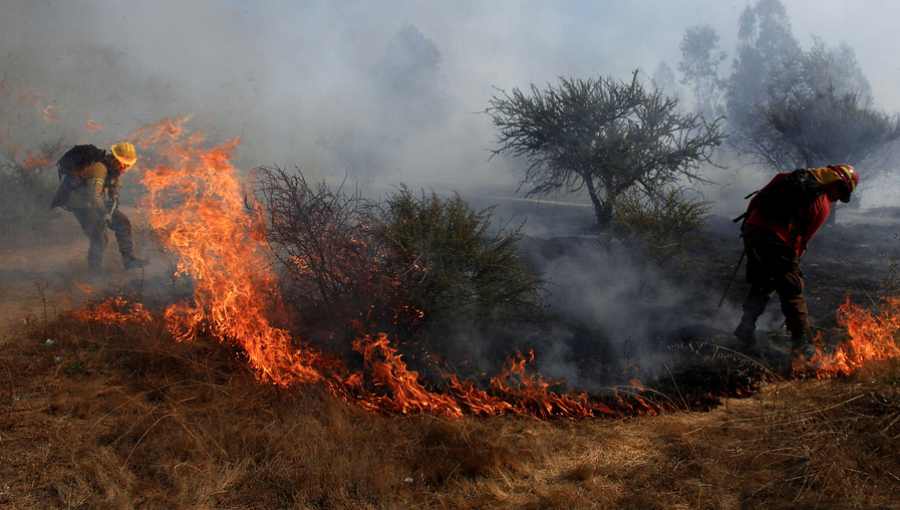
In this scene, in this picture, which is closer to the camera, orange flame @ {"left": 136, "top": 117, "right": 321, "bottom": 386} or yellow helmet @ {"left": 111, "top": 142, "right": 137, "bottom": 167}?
orange flame @ {"left": 136, "top": 117, "right": 321, "bottom": 386}

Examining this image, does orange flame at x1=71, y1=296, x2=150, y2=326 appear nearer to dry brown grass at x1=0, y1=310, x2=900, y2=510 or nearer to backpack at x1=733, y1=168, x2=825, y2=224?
dry brown grass at x1=0, y1=310, x2=900, y2=510

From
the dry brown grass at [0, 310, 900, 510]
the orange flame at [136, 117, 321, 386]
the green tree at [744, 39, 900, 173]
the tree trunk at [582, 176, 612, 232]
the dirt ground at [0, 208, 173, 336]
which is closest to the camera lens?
the dry brown grass at [0, 310, 900, 510]

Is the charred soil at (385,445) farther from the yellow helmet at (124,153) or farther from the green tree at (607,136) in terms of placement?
the green tree at (607,136)

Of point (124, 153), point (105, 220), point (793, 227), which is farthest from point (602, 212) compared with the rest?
point (105, 220)

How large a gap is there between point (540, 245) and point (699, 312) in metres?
3.55

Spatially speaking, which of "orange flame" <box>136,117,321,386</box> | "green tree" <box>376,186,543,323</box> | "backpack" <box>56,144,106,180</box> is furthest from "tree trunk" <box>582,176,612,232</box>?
"backpack" <box>56,144,106,180</box>

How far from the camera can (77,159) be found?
6461 millimetres

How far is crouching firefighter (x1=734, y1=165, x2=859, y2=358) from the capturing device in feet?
12.9

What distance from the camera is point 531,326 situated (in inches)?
188

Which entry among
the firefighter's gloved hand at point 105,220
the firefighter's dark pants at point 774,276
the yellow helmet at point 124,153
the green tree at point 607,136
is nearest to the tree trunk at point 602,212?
the green tree at point 607,136

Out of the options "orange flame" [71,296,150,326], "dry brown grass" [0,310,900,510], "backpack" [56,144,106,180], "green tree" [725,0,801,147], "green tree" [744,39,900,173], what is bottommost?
"dry brown grass" [0,310,900,510]

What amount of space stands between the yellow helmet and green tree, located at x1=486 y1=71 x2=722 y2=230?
6432mm

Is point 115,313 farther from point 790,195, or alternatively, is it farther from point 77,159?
point 790,195

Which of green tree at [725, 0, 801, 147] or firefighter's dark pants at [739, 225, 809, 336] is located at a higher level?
green tree at [725, 0, 801, 147]
